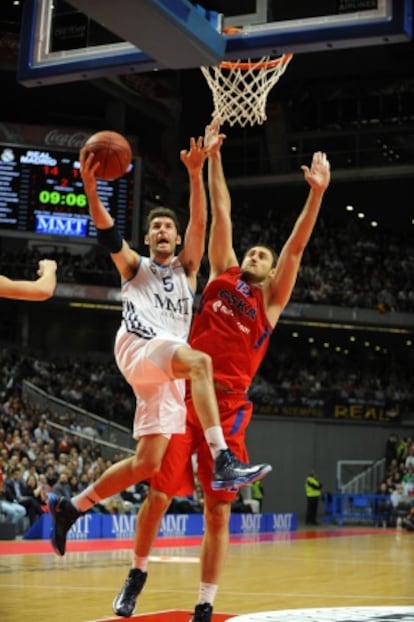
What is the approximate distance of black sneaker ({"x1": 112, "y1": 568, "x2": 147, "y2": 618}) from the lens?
5980 millimetres

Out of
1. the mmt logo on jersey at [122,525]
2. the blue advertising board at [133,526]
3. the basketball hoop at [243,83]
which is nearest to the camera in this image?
the basketball hoop at [243,83]

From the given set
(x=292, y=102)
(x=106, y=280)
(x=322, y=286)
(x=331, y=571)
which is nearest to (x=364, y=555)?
(x=331, y=571)

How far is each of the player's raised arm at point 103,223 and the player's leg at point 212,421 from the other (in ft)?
2.55

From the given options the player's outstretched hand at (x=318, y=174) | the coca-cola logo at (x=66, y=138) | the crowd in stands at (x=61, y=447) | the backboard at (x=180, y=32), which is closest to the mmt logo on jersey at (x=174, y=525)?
the crowd in stands at (x=61, y=447)

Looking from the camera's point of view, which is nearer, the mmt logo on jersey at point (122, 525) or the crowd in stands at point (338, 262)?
the mmt logo on jersey at point (122, 525)

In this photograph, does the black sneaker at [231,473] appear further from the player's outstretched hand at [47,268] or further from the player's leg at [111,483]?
the player's outstretched hand at [47,268]

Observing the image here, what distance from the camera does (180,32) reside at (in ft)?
21.3

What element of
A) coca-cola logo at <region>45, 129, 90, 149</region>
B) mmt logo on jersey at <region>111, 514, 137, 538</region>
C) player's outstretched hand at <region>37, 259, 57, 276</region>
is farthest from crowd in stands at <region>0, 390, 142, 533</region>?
player's outstretched hand at <region>37, 259, 57, 276</region>

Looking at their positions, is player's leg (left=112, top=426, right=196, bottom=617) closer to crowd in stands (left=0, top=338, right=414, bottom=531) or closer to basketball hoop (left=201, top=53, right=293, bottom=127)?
basketball hoop (left=201, top=53, right=293, bottom=127)

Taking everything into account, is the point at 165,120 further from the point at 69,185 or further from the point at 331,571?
the point at 331,571

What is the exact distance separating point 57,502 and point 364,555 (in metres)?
9.30

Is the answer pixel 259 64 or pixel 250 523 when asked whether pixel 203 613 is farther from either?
pixel 250 523

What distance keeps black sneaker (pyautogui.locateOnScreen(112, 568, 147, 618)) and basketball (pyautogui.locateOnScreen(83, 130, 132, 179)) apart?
2.43 metres

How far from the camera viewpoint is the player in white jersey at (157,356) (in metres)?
5.64
